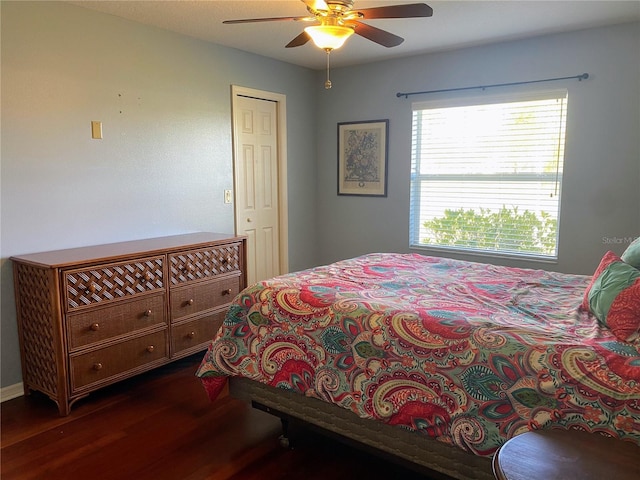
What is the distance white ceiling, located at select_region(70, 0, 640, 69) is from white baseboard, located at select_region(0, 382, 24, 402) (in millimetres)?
2392

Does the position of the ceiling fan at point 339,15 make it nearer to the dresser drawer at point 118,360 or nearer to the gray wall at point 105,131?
the gray wall at point 105,131

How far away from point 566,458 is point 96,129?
3.15m

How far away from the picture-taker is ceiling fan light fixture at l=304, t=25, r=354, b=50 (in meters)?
2.32

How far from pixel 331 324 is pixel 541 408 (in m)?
0.88

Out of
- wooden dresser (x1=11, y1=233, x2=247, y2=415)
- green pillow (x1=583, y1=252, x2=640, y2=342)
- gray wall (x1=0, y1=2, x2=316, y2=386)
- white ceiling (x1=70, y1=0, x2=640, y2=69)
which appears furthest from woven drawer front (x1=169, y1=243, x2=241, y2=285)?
green pillow (x1=583, y1=252, x2=640, y2=342)

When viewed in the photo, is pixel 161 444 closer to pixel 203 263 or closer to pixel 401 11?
pixel 203 263

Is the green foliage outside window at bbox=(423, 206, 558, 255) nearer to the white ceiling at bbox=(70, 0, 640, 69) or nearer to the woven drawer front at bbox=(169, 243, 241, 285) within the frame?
the white ceiling at bbox=(70, 0, 640, 69)

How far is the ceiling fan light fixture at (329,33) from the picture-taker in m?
2.32

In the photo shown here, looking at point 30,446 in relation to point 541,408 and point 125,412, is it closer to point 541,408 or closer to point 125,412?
point 125,412

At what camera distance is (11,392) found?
2836 mm

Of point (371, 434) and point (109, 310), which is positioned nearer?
point (371, 434)

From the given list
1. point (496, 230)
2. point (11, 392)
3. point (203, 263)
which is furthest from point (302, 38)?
point (11, 392)

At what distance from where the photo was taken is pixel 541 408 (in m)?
1.59

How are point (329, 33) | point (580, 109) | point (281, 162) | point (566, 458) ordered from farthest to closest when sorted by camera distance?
point (281, 162), point (580, 109), point (329, 33), point (566, 458)
